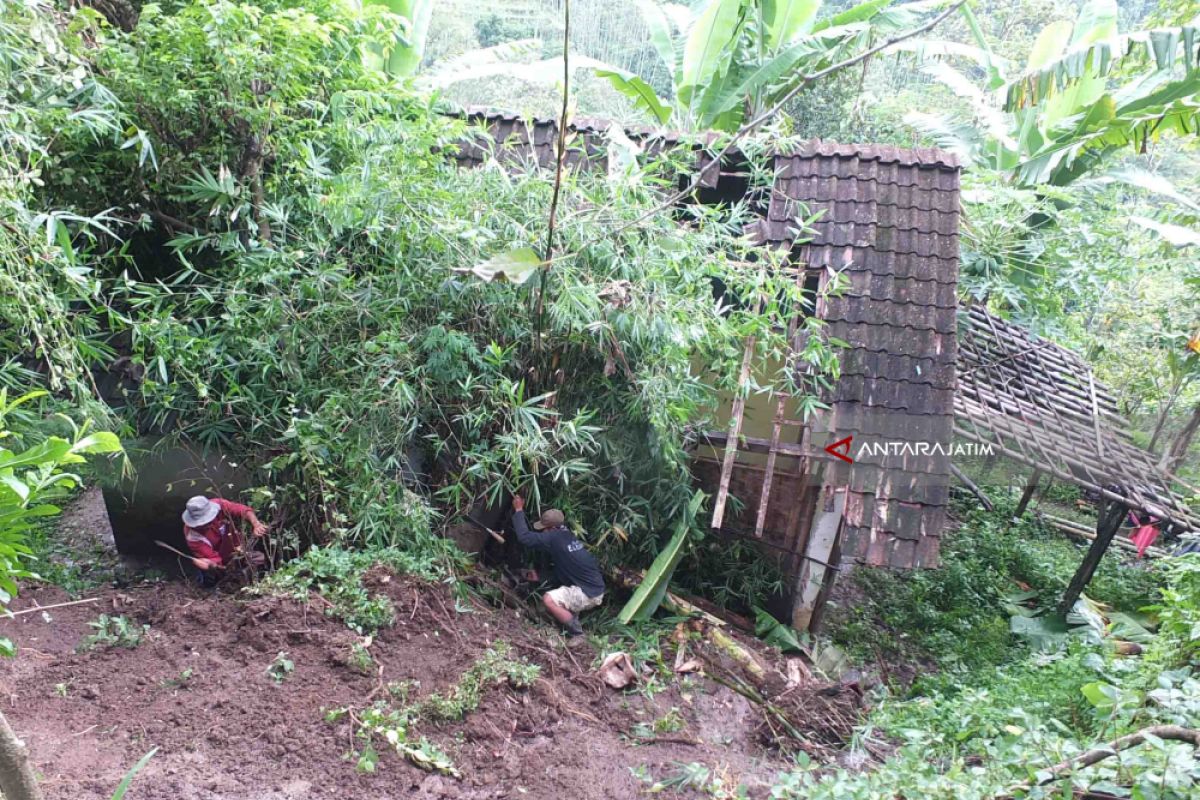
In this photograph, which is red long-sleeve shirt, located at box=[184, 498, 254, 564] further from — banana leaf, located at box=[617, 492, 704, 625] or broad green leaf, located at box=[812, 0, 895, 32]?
broad green leaf, located at box=[812, 0, 895, 32]

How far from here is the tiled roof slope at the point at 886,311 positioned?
5289 millimetres

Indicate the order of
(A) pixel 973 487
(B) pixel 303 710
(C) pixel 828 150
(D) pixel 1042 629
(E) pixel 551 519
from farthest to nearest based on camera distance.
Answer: (A) pixel 973 487 < (D) pixel 1042 629 < (C) pixel 828 150 < (E) pixel 551 519 < (B) pixel 303 710

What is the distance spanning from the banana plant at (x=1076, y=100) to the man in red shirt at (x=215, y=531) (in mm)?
6559

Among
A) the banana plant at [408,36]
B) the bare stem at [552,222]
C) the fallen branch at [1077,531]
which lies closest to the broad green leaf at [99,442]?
the bare stem at [552,222]

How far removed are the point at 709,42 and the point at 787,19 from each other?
927 millimetres

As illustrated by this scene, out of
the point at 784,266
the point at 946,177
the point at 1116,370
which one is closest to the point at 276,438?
the point at 784,266

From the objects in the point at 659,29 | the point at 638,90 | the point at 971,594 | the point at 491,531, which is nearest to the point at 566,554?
the point at 491,531

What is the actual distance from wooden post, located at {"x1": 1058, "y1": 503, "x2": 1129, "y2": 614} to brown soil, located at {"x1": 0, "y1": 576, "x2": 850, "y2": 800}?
3379 mm

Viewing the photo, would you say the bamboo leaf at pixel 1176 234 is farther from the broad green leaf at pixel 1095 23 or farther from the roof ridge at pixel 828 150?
the roof ridge at pixel 828 150

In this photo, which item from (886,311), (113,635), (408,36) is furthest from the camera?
(408,36)

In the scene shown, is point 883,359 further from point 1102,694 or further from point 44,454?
point 44,454

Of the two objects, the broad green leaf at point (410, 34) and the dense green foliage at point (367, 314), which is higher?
the broad green leaf at point (410, 34)

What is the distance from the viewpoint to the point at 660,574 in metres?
5.51

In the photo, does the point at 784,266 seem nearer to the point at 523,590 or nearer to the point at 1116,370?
the point at 523,590
